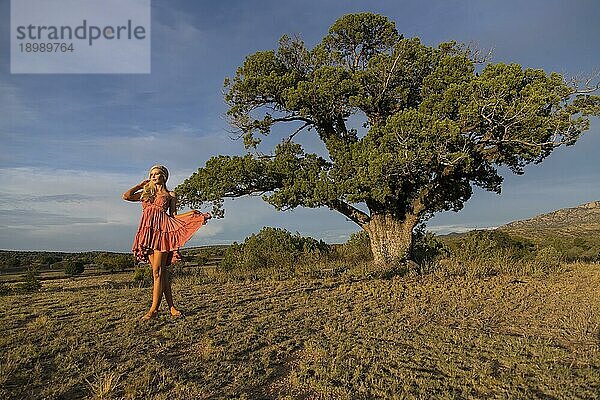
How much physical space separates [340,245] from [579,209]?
73175 millimetres

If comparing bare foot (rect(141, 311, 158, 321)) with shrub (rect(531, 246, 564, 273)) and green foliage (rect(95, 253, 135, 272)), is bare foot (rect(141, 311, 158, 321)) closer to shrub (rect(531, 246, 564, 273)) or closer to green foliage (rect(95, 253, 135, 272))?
shrub (rect(531, 246, 564, 273))

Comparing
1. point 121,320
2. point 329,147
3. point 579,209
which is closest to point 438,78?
point 329,147

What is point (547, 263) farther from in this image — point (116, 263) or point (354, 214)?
point (116, 263)

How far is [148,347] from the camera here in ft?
17.3

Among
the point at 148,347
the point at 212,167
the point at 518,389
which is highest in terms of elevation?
the point at 212,167

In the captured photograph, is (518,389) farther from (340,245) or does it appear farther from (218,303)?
(340,245)

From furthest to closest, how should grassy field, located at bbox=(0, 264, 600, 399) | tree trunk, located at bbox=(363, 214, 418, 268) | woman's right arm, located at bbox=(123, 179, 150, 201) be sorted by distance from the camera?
tree trunk, located at bbox=(363, 214, 418, 268)
woman's right arm, located at bbox=(123, 179, 150, 201)
grassy field, located at bbox=(0, 264, 600, 399)

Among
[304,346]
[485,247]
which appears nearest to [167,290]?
[304,346]

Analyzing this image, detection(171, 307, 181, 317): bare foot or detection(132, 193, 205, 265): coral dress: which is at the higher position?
detection(132, 193, 205, 265): coral dress

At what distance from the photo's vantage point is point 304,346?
219 inches

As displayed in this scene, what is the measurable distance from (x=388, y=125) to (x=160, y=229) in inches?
266

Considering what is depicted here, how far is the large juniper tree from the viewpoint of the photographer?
10898 mm

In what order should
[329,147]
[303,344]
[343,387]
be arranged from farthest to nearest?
1. [329,147]
2. [303,344]
3. [343,387]

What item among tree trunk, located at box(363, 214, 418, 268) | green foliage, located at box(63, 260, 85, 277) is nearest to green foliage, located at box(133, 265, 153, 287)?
tree trunk, located at box(363, 214, 418, 268)
